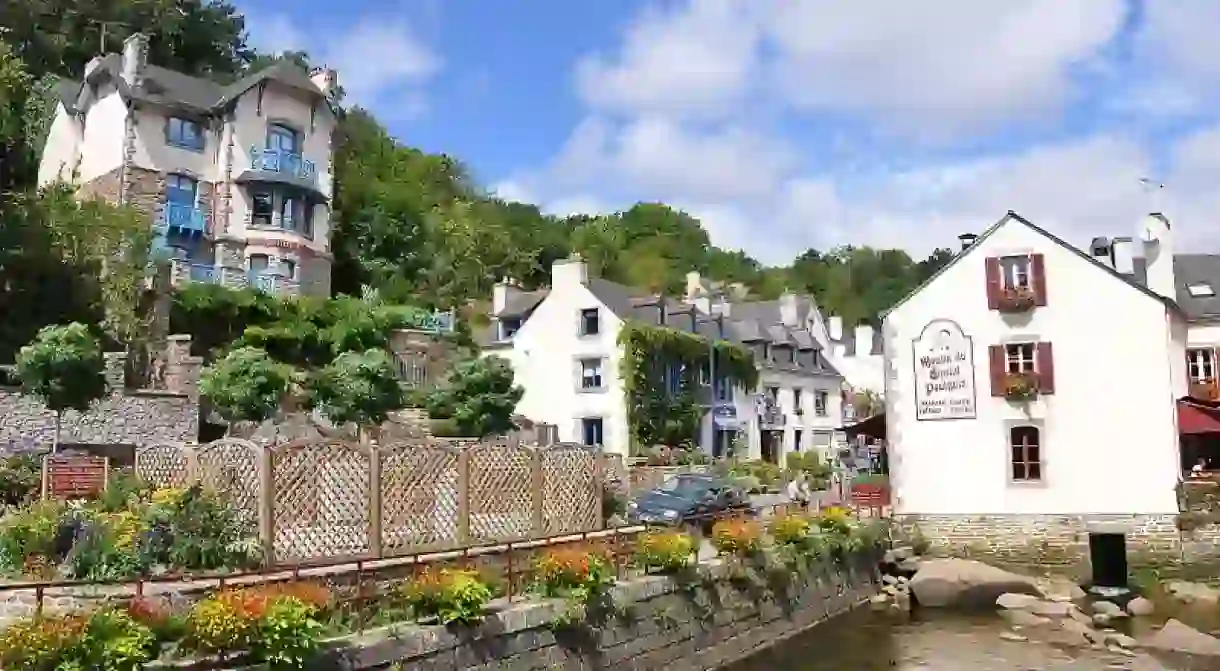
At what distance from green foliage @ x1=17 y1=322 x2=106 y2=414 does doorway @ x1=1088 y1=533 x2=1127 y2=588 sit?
24.7 meters

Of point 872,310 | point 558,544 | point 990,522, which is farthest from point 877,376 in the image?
point 558,544

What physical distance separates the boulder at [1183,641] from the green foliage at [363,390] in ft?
58.7

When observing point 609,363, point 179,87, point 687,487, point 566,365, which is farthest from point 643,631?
point 179,87

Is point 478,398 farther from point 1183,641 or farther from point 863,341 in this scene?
point 863,341

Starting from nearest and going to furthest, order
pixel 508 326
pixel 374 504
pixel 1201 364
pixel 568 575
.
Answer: pixel 568 575
pixel 374 504
pixel 1201 364
pixel 508 326

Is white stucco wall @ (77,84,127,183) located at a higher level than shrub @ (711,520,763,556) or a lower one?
higher

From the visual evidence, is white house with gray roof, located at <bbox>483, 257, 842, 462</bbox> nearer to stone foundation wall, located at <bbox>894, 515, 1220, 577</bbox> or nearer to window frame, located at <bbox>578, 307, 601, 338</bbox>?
window frame, located at <bbox>578, 307, 601, 338</bbox>

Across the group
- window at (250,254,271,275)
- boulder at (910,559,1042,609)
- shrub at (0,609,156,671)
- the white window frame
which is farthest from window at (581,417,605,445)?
shrub at (0,609,156,671)

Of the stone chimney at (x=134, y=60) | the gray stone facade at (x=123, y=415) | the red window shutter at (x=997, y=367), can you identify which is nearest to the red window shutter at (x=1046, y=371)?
the red window shutter at (x=997, y=367)

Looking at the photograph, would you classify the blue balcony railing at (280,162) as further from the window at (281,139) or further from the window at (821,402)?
the window at (821,402)

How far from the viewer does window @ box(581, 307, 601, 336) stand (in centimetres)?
4303

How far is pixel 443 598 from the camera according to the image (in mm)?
13227

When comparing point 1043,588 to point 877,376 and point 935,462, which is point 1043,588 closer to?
point 935,462

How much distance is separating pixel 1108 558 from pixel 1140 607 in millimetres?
3038
